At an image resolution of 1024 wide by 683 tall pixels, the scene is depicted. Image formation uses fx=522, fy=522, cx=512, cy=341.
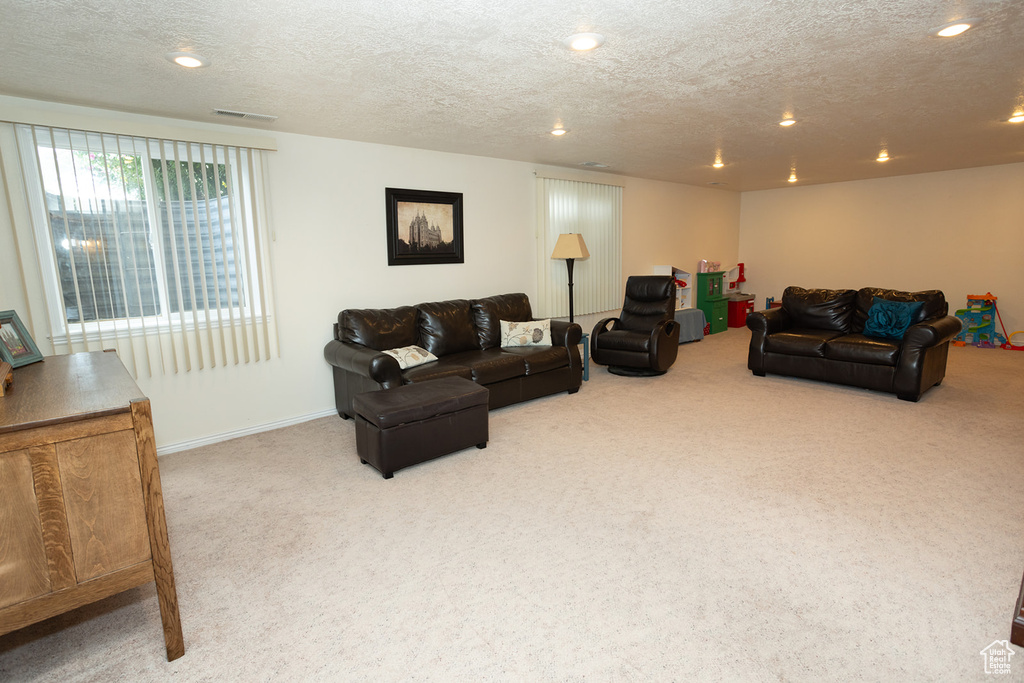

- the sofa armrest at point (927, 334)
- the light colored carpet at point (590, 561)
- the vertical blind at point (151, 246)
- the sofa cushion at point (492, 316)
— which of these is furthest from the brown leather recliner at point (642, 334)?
the vertical blind at point (151, 246)

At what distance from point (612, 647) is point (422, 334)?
3375 mm

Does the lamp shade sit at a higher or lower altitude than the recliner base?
higher

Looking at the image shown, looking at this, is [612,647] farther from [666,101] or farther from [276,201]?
[276,201]

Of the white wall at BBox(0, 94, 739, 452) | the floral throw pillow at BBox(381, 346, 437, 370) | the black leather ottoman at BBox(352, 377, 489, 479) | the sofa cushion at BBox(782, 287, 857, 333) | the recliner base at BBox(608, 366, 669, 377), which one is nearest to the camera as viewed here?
the black leather ottoman at BBox(352, 377, 489, 479)

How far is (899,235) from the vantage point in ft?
25.1

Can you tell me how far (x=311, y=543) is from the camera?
2566mm

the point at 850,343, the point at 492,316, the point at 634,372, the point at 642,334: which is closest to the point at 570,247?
the point at 642,334

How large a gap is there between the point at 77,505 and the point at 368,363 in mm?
2220

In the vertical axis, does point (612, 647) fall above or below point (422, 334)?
below

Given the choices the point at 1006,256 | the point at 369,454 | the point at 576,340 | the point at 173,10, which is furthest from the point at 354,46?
the point at 1006,256

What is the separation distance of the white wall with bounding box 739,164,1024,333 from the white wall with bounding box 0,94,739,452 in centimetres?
525

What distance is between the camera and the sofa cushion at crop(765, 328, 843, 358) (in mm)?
5176

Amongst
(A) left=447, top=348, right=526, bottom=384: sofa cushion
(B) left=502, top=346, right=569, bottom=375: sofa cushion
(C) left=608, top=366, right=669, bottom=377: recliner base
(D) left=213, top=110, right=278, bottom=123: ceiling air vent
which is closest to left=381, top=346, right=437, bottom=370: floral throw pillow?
(A) left=447, top=348, right=526, bottom=384: sofa cushion

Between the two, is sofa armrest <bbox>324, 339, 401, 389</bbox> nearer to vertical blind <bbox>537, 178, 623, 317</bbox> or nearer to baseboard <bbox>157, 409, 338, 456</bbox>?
baseboard <bbox>157, 409, 338, 456</bbox>
